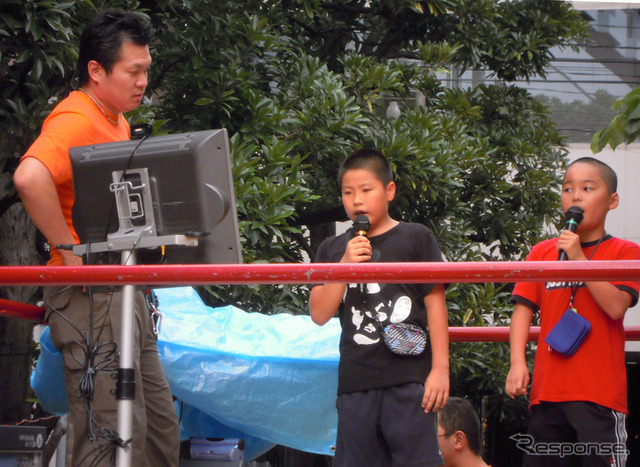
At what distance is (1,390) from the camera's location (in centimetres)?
529

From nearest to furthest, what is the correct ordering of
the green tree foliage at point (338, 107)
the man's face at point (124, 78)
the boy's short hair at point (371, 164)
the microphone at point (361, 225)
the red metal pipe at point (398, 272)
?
the red metal pipe at point (398, 272) < the microphone at point (361, 225) < the man's face at point (124, 78) < the boy's short hair at point (371, 164) < the green tree foliage at point (338, 107)

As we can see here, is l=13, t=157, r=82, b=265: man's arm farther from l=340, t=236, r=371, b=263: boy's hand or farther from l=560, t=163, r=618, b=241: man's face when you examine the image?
l=560, t=163, r=618, b=241: man's face

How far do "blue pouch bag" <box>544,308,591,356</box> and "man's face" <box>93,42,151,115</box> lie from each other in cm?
169

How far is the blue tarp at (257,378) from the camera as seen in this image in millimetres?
3426

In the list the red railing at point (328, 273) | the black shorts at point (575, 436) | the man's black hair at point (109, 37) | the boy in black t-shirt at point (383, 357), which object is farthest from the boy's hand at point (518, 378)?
the man's black hair at point (109, 37)

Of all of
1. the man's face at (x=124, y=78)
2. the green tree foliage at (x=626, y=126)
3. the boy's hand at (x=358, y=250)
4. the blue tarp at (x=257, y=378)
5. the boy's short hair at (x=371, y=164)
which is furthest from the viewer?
the green tree foliage at (x=626, y=126)

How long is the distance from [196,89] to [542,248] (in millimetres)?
2890

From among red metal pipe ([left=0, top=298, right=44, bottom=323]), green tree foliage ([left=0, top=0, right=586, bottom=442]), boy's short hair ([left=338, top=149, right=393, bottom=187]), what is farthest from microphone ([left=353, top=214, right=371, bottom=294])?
green tree foliage ([left=0, top=0, right=586, bottom=442])

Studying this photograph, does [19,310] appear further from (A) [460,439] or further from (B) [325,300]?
(A) [460,439]

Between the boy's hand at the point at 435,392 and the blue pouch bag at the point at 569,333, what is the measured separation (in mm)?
480

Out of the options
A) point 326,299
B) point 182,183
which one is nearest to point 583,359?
point 326,299

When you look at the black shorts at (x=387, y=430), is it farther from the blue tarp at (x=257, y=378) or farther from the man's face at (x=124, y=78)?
the man's face at (x=124, y=78)

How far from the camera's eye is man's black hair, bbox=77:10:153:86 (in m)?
3.01

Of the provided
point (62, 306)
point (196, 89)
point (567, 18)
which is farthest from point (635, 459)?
point (62, 306)
